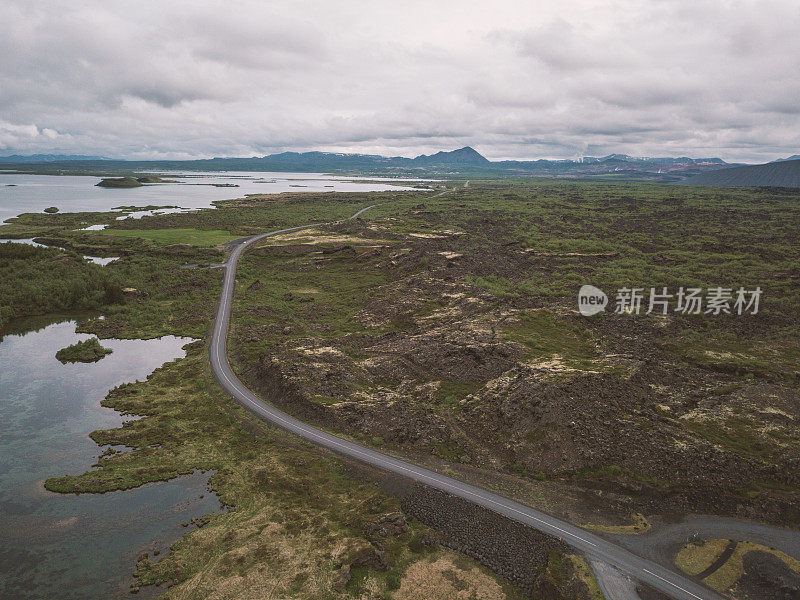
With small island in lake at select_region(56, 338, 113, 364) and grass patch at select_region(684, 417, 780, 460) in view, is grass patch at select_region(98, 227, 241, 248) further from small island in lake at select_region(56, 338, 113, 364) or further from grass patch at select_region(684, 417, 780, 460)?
grass patch at select_region(684, 417, 780, 460)

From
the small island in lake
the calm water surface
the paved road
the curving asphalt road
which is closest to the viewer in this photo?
the paved road

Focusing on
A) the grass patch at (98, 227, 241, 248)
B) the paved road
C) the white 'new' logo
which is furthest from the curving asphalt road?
the grass patch at (98, 227, 241, 248)

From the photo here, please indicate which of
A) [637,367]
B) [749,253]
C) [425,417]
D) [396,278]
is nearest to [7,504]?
[425,417]

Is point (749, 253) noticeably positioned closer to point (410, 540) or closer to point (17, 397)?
point (410, 540)

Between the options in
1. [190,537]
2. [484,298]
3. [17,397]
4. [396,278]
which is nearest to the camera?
[190,537]

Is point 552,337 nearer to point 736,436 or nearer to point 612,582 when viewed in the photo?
point 736,436
